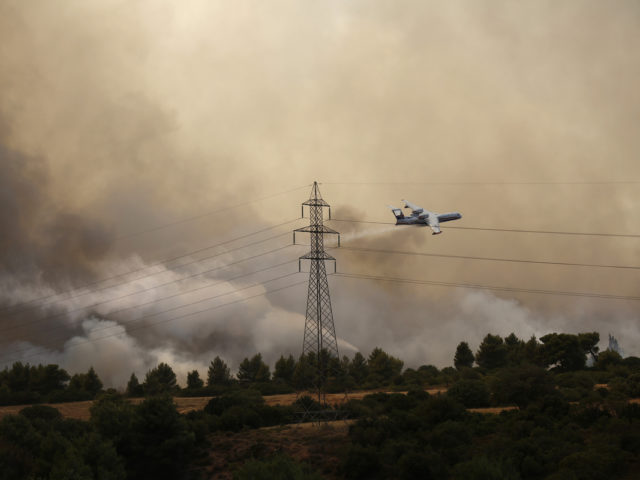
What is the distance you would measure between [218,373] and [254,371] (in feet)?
31.2

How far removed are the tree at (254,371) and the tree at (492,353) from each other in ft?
183

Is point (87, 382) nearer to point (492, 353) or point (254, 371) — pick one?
point (254, 371)

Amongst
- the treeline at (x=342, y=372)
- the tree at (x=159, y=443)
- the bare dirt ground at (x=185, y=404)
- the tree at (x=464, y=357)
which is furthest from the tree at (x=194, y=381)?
the tree at (x=159, y=443)

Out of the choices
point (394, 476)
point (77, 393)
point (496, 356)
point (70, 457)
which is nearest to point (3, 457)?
point (70, 457)

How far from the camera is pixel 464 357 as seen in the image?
524 ft

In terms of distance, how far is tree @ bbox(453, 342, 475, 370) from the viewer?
6284 inches

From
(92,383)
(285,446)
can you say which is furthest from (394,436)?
(92,383)

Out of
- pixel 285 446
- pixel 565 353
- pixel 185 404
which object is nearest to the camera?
pixel 285 446

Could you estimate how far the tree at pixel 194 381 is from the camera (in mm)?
152250

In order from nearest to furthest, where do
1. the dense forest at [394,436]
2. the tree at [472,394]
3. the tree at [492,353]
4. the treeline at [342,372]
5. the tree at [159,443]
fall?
the dense forest at [394,436]
the tree at [159,443]
the tree at [472,394]
the treeline at [342,372]
the tree at [492,353]

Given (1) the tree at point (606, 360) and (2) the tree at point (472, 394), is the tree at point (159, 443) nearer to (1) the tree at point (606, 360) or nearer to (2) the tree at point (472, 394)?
(2) the tree at point (472, 394)

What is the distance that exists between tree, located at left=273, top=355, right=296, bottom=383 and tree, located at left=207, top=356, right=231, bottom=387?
1295cm

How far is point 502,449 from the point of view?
2314 inches

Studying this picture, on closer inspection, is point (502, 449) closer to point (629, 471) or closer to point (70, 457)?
point (629, 471)
